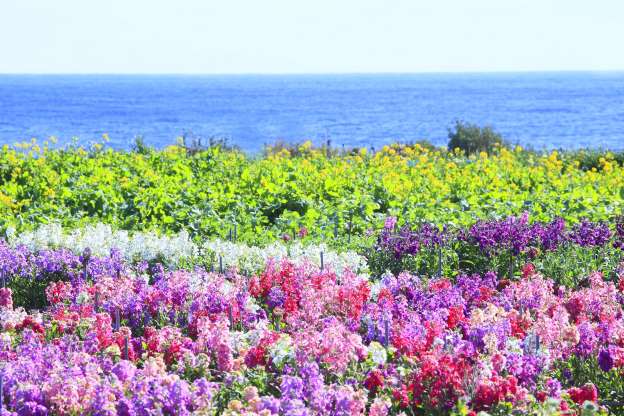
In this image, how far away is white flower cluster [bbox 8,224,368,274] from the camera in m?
8.25

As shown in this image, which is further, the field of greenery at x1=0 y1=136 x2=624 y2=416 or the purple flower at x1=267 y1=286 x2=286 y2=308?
the purple flower at x1=267 y1=286 x2=286 y2=308

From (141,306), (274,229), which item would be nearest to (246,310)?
(141,306)

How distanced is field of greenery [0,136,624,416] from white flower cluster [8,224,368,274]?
0.03 metres

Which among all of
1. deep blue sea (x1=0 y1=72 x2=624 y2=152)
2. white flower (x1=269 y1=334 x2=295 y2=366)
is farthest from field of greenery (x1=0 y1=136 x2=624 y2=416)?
deep blue sea (x1=0 y1=72 x2=624 y2=152)

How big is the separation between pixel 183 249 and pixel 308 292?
2.36 metres

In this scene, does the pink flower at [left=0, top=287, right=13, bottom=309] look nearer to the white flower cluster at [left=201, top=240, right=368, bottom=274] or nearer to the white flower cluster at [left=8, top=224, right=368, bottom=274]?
the white flower cluster at [left=8, top=224, right=368, bottom=274]

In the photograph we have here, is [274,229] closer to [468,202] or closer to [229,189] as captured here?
[229,189]

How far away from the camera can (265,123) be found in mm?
76625

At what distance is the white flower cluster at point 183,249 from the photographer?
8250mm

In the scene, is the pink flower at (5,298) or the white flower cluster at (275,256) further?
the white flower cluster at (275,256)

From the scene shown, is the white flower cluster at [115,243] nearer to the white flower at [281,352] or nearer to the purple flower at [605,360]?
the white flower at [281,352]

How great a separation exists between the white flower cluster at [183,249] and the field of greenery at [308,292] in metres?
0.03

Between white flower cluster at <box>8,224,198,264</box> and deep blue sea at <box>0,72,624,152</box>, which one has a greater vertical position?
white flower cluster at <box>8,224,198,264</box>

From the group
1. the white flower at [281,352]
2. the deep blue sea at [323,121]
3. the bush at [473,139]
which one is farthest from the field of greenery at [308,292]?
the deep blue sea at [323,121]
